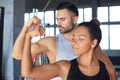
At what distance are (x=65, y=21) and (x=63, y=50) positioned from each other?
9.3 inches

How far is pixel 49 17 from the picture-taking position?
573 inches

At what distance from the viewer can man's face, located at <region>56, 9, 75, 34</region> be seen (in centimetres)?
235

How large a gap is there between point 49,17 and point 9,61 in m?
8.60

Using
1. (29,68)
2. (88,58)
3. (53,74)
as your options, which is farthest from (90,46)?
(29,68)

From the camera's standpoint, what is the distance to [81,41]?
5.89ft

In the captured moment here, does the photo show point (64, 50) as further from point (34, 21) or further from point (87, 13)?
point (87, 13)

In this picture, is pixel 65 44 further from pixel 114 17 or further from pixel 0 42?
pixel 114 17

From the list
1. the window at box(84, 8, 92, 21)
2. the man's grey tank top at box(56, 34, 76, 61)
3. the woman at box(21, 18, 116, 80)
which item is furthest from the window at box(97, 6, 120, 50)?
the woman at box(21, 18, 116, 80)

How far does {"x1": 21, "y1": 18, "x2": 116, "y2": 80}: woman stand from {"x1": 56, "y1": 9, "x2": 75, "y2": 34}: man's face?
491 millimetres

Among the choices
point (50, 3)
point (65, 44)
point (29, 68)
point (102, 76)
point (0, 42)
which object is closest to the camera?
point (29, 68)

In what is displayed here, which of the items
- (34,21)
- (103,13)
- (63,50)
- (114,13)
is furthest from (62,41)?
(114,13)

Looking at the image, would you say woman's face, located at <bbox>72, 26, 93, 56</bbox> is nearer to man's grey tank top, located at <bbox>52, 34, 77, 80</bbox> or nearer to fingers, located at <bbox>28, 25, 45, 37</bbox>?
fingers, located at <bbox>28, 25, 45, 37</bbox>

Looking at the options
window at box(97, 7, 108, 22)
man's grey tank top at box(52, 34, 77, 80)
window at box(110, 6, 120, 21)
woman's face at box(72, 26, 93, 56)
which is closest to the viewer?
woman's face at box(72, 26, 93, 56)

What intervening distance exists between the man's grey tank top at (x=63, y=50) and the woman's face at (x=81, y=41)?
1.26 ft
